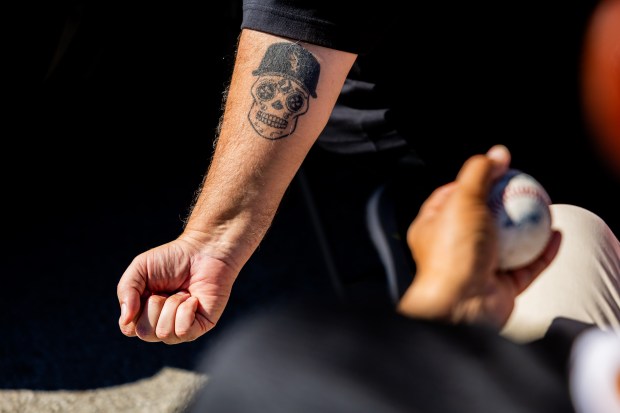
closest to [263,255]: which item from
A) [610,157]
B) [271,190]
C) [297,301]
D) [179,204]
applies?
[179,204]

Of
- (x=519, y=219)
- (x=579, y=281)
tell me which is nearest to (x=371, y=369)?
(x=519, y=219)

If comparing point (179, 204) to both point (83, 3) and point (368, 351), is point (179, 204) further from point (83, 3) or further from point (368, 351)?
point (368, 351)

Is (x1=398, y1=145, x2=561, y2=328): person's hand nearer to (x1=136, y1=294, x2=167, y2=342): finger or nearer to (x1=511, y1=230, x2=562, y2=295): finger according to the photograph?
(x1=511, y1=230, x2=562, y2=295): finger

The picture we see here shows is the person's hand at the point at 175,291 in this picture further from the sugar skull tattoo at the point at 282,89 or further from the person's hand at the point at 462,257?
the person's hand at the point at 462,257

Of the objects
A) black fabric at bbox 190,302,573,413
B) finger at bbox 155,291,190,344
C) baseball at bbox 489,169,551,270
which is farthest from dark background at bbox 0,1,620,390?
black fabric at bbox 190,302,573,413

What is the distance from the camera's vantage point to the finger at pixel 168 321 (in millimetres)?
1332

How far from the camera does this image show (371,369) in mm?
668

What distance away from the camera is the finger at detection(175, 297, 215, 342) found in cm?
133

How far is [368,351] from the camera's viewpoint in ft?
2.23

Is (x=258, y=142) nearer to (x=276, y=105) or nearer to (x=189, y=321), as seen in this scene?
(x=276, y=105)

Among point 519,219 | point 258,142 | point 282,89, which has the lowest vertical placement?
point 258,142

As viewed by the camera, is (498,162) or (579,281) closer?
(498,162)

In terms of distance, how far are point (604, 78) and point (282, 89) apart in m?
0.74

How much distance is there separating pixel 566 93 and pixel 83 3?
72.4 inches
